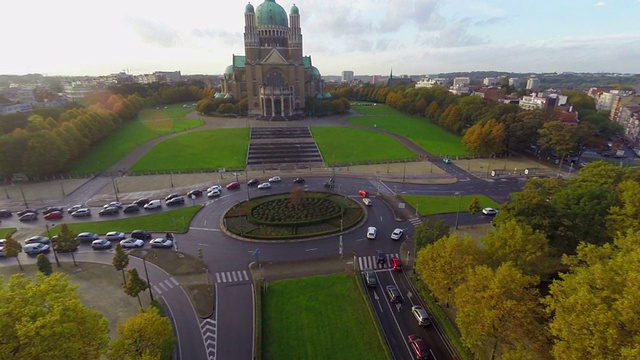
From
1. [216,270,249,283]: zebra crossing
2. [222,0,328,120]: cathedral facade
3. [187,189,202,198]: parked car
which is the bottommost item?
[216,270,249,283]: zebra crossing

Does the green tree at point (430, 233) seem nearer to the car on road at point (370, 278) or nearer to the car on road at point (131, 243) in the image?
the car on road at point (370, 278)

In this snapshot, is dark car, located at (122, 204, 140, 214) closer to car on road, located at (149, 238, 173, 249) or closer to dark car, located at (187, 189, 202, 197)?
dark car, located at (187, 189, 202, 197)

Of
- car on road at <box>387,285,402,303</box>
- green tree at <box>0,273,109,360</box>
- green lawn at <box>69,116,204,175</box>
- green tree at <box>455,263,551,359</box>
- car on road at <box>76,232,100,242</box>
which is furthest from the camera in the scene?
green lawn at <box>69,116,204,175</box>

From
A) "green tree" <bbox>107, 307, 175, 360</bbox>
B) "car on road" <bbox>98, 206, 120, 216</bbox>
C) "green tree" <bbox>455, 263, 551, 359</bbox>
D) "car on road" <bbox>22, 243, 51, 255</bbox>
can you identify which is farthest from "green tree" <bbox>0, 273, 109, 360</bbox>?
"car on road" <bbox>98, 206, 120, 216</bbox>

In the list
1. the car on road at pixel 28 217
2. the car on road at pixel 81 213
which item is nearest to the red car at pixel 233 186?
the car on road at pixel 81 213

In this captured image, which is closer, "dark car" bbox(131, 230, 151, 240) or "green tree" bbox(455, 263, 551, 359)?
"green tree" bbox(455, 263, 551, 359)

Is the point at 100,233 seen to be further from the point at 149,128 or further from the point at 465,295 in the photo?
the point at 149,128

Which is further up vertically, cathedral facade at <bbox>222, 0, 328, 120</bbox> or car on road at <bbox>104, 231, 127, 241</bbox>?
cathedral facade at <bbox>222, 0, 328, 120</bbox>
